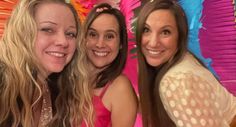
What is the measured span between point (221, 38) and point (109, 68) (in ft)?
2.29

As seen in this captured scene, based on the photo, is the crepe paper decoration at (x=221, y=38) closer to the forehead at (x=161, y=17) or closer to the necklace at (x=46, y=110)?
the forehead at (x=161, y=17)

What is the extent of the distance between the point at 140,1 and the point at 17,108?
1.11m

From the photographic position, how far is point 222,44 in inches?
79.1

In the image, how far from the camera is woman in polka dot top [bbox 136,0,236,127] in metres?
1.34

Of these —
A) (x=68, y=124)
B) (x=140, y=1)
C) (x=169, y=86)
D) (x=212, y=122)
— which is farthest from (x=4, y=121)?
(x=140, y=1)

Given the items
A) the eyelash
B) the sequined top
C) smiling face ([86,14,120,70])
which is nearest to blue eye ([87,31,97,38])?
smiling face ([86,14,120,70])

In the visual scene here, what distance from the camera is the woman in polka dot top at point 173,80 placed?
4.39 feet

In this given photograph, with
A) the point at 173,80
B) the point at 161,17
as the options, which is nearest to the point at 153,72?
the point at 161,17

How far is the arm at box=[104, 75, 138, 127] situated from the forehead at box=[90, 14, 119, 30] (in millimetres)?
299

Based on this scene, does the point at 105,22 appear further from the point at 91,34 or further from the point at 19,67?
the point at 19,67

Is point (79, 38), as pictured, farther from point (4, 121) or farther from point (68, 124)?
point (4, 121)

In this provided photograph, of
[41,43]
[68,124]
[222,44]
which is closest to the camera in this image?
[41,43]

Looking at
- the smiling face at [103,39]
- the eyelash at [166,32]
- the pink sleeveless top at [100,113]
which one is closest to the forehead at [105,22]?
the smiling face at [103,39]

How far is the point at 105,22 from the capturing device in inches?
72.9
